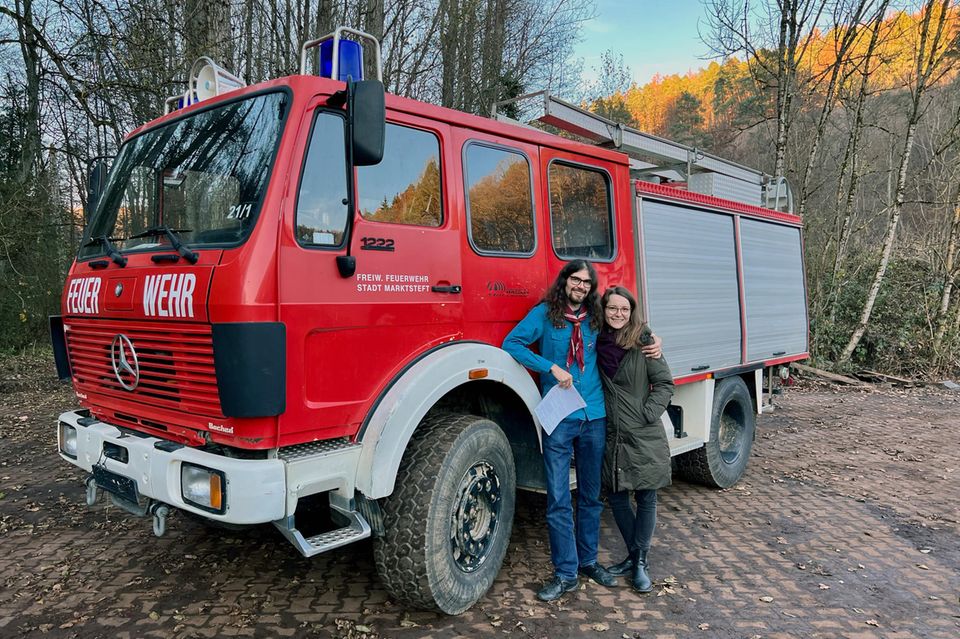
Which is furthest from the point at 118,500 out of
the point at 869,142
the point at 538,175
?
the point at 869,142

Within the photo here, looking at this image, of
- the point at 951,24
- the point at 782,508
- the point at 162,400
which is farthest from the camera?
the point at 951,24

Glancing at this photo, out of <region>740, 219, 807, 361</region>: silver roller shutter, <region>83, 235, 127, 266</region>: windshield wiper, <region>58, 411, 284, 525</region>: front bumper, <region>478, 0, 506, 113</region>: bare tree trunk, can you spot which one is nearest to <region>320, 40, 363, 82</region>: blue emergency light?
<region>83, 235, 127, 266</region>: windshield wiper

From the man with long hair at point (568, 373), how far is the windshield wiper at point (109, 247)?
2.00 meters

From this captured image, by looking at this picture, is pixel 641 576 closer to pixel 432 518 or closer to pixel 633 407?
pixel 633 407

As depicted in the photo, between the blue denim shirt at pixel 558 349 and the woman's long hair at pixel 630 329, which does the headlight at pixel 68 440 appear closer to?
the blue denim shirt at pixel 558 349

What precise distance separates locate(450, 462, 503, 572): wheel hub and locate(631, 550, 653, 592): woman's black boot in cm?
88

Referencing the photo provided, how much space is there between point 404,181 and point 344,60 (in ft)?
2.17

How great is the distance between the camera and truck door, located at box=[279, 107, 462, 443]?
2.72 metres

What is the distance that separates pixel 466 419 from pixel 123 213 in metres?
2.23

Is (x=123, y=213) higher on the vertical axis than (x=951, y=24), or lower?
lower

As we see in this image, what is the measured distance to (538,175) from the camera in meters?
3.84

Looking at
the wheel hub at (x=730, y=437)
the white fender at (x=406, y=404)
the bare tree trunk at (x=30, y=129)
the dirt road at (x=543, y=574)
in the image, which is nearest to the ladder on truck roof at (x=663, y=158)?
the white fender at (x=406, y=404)

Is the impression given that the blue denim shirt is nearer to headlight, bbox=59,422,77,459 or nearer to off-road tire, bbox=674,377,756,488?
off-road tire, bbox=674,377,756,488

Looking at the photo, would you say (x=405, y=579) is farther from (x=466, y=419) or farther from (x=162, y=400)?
(x=162, y=400)
